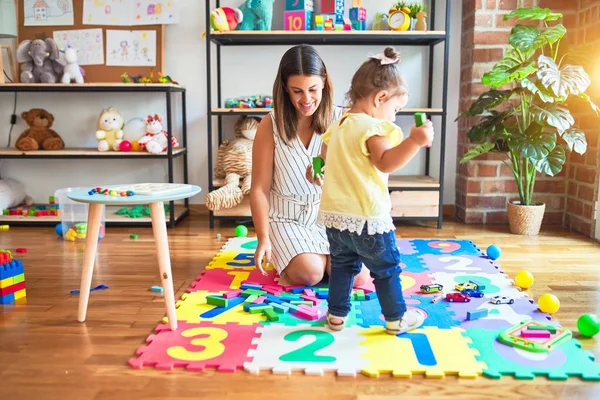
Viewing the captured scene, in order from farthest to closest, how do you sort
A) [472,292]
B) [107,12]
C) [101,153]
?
[107,12], [101,153], [472,292]

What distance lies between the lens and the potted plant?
9.15ft

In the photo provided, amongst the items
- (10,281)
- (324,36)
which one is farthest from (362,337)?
(324,36)

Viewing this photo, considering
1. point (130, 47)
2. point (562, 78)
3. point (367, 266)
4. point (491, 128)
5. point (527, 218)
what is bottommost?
point (527, 218)

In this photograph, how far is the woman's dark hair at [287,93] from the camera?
1.96m

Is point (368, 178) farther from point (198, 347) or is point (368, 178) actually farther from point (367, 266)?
point (198, 347)

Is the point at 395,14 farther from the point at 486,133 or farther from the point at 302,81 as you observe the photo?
the point at 302,81

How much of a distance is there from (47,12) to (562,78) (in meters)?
2.80

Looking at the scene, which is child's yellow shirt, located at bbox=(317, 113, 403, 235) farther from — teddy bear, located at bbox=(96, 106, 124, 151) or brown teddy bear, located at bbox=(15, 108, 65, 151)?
brown teddy bear, located at bbox=(15, 108, 65, 151)

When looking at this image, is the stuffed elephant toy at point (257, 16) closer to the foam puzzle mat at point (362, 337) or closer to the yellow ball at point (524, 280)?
the foam puzzle mat at point (362, 337)

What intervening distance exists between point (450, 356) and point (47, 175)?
9.62 feet

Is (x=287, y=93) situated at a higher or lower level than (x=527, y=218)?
higher

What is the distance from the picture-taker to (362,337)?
1.71m

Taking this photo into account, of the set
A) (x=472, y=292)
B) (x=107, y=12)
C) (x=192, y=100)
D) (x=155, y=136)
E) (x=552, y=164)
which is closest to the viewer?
(x=472, y=292)

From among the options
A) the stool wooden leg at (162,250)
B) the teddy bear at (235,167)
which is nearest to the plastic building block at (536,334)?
the stool wooden leg at (162,250)
